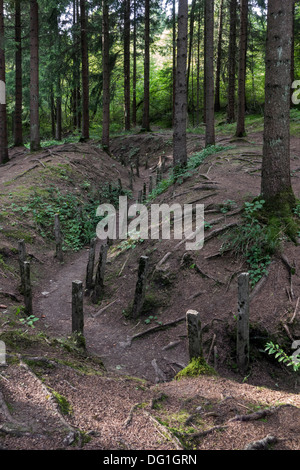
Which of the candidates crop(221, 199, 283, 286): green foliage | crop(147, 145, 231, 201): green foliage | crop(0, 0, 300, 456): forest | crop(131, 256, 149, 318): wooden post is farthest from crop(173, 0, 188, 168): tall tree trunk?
crop(131, 256, 149, 318): wooden post

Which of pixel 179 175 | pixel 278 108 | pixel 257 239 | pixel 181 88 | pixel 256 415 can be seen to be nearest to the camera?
pixel 256 415

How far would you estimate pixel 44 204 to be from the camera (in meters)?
11.8

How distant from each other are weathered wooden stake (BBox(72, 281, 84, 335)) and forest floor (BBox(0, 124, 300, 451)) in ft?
1.07

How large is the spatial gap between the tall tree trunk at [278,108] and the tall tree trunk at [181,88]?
16.3 feet

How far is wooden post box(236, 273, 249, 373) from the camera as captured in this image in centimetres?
540

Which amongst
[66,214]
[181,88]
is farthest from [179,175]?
[66,214]

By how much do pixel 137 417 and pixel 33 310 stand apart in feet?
15.2

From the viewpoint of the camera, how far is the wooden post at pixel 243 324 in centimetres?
540

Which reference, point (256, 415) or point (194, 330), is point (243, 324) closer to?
point (194, 330)

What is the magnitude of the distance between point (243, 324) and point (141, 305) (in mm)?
2401

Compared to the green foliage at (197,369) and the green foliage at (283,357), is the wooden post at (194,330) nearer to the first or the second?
the green foliage at (197,369)

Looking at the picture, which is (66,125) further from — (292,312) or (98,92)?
(292,312)

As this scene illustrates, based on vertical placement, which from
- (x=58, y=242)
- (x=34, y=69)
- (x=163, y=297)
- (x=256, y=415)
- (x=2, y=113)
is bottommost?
(x=163, y=297)

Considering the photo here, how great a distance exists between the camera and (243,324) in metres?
5.49
